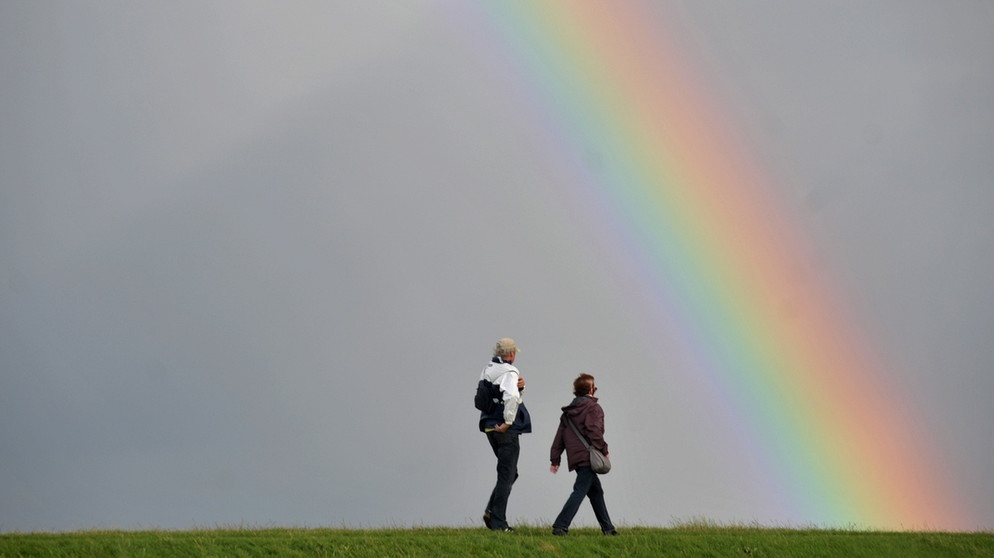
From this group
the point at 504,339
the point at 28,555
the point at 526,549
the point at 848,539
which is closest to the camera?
the point at 28,555

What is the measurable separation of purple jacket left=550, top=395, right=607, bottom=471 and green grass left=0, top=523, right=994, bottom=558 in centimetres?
120

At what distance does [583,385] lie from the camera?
2036 centimetres

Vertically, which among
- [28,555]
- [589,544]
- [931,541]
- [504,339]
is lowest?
[931,541]

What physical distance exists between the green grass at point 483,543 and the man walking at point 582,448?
355 mm

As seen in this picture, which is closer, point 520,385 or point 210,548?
point 210,548

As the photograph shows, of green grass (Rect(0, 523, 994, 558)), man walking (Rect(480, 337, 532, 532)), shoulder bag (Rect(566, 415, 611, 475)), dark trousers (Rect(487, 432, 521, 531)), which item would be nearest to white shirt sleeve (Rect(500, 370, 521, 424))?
man walking (Rect(480, 337, 532, 532))

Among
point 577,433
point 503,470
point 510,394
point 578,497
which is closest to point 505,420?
point 510,394

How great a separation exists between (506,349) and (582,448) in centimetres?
205

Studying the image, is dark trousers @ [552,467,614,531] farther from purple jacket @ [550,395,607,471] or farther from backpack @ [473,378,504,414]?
backpack @ [473,378,504,414]

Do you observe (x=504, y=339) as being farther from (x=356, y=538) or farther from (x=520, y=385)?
(x=356, y=538)

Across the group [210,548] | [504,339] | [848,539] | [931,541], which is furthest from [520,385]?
[931,541]

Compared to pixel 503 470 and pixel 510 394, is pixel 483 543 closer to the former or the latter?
pixel 503 470

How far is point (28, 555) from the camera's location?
17.2m

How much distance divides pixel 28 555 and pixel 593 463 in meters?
8.30
